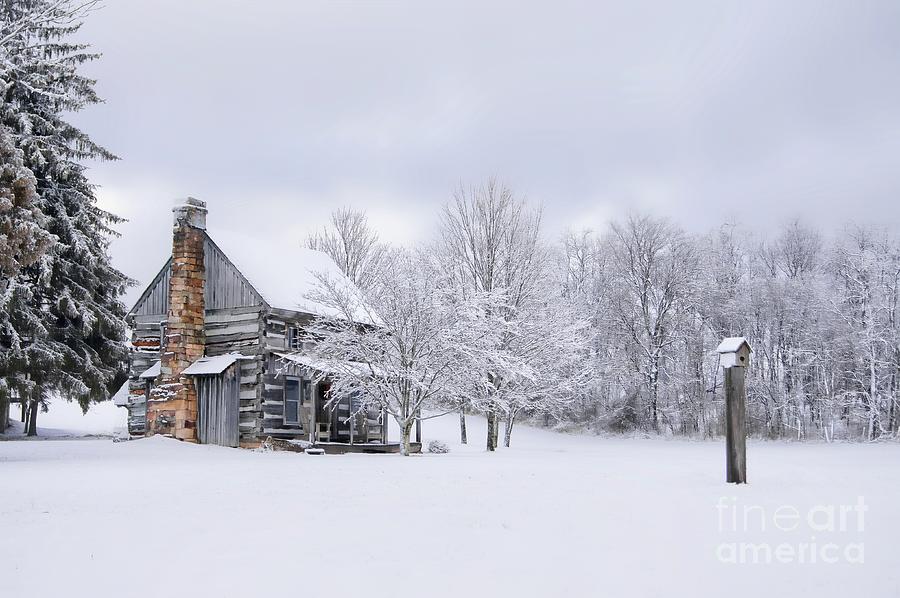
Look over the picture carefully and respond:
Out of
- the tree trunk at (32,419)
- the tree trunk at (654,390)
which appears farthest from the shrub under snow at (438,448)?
the tree trunk at (32,419)

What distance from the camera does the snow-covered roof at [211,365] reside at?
1026 inches

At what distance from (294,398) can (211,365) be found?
2937 mm

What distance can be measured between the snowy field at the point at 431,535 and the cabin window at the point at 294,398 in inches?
452

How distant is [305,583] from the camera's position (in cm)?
699

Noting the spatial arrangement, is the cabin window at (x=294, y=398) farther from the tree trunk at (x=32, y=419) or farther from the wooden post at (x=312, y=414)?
the tree trunk at (x=32, y=419)

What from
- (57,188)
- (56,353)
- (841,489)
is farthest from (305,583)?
(57,188)

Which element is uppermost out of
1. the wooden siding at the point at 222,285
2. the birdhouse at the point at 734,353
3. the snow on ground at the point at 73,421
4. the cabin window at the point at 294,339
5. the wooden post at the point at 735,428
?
the wooden siding at the point at 222,285

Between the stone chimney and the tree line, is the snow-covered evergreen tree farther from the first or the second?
the tree line

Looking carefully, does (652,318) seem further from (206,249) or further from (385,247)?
(206,249)

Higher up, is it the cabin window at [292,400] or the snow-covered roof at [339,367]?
the snow-covered roof at [339,367]

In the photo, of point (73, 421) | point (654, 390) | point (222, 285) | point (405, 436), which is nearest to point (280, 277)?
point (222, 285)

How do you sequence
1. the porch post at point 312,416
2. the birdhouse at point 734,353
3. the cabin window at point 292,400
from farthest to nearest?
the cabin window at point 292,400 < the porch post at point 312,416 < the birdhouse at point 734,353

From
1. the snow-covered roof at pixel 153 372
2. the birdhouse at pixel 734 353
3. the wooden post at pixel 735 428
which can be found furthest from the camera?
the snow-covered roof at pixel 153 372

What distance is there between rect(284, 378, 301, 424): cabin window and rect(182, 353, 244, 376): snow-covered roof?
1896 mm
